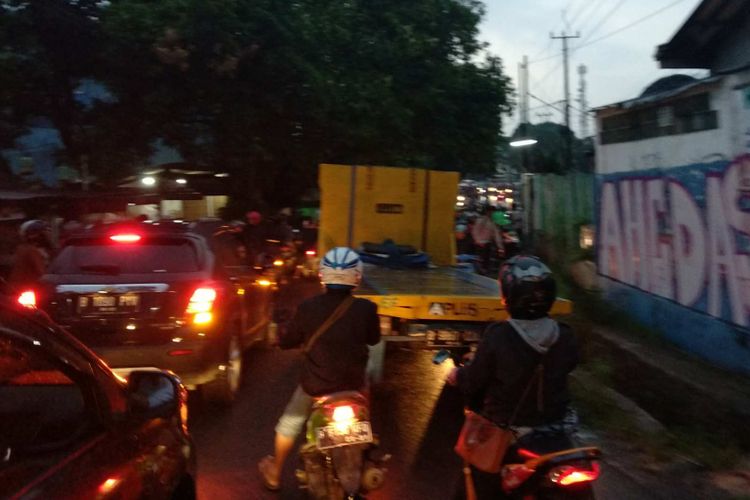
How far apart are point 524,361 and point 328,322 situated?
1.41 m

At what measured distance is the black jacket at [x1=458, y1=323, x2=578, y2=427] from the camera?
368cm

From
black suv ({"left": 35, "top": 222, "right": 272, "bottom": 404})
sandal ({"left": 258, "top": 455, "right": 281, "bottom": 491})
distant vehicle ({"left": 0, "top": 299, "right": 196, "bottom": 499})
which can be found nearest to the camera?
distant vehicle ({"left": 0, "top": 299, "right": 196, "bottom": 499})

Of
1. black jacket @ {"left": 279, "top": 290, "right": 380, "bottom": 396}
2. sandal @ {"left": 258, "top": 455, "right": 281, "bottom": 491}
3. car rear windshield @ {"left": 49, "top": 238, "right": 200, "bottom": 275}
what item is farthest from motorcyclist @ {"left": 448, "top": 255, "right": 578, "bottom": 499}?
car rear windshield @ {"left": 49, "top": 238, "right": 200, "bottom": 275}

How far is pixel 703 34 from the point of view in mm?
13906

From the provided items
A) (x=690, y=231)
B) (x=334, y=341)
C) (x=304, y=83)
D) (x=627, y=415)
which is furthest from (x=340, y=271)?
(x=304, y=83)

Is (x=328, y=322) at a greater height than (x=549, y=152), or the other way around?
(x=549, y=152)

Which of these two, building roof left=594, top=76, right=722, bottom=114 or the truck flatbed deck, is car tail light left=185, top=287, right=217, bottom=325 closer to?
the truck flatbed deck

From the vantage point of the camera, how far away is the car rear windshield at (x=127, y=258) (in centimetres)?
728

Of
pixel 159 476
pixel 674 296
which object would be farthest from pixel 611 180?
pixel 159 476

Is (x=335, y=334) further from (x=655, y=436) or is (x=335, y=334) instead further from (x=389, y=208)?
(x=389, y=208)

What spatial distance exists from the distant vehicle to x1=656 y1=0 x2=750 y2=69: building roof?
11747mm

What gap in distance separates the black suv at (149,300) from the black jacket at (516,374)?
3774 millimetres

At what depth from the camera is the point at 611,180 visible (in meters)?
12.5

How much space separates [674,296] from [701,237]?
107 centimetres
